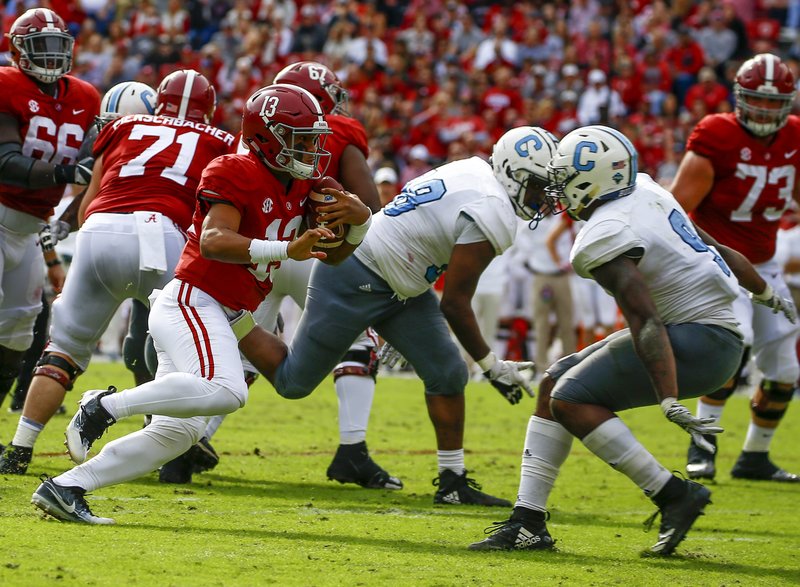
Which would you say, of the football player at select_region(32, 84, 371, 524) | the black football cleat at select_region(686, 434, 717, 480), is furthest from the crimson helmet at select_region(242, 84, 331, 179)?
the black football cleat at select_region(686, 434, 717, 480)

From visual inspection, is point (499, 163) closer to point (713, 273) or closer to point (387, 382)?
point (713, 273)

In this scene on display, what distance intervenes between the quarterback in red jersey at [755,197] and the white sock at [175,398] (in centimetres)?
376

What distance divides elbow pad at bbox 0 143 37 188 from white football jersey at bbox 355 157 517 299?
1869mm

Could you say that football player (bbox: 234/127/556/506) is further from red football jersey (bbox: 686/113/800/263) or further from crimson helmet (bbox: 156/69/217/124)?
red football jersey (bbox: 686/113/800/263)

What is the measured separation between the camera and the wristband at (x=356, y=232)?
5051mm

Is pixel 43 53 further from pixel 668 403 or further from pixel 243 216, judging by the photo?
pixel 668 403

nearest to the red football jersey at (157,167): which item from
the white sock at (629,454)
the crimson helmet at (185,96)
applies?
the crimson helmet at (185,96)

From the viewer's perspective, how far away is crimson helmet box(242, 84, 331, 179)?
477 centimetres

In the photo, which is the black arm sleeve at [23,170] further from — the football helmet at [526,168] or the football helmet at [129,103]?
the football helmet at [526,168]

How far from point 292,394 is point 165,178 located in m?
1.24

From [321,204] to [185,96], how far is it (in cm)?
156

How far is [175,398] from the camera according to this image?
4.57 meters

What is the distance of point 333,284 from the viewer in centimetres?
584

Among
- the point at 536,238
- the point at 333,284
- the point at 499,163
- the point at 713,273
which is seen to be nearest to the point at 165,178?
the point at 333,284
